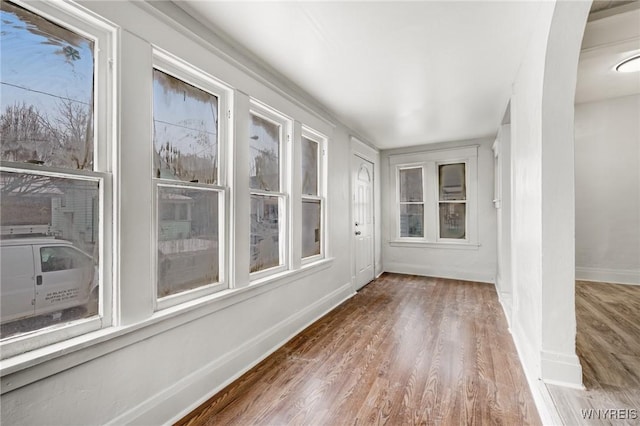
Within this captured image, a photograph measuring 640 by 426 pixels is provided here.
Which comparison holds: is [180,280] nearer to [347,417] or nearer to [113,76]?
[113,76]

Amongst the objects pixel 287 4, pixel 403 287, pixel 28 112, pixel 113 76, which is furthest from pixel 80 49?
pixel 403 287

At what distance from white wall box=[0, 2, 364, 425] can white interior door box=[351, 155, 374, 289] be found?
2.34 meters

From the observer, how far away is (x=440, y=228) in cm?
544

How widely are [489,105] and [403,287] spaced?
2.90 meters

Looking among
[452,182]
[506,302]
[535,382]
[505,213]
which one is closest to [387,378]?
[535,382]

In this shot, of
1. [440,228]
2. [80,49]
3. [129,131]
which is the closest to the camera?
[80,49]

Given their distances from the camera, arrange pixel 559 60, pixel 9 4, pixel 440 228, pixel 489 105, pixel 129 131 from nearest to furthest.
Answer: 1. pixel 9 4
2. pixel 129 131
3. pixel 559 60
4. pixel 489 105
5. pixel 440 228

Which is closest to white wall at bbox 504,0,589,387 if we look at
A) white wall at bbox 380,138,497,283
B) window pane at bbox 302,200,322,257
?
window pane at bbox 302,200,322,257

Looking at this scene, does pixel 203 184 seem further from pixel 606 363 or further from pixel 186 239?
pixel 606 363

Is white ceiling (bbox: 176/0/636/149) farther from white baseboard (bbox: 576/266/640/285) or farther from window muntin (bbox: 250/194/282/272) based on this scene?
white baseboard (bbox: 576/266/640/285)

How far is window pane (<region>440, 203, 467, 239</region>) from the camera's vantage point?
527 cm

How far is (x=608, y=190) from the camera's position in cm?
412

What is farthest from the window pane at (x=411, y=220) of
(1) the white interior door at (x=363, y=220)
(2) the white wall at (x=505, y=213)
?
(2) the white wall at (x=505, y=213)

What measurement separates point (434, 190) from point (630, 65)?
2905 mm
